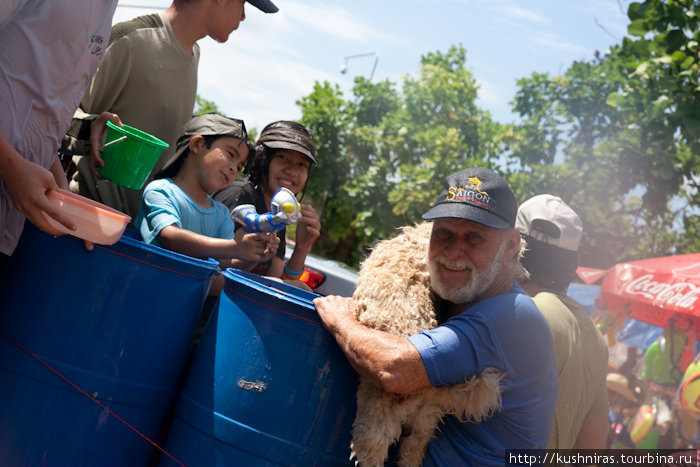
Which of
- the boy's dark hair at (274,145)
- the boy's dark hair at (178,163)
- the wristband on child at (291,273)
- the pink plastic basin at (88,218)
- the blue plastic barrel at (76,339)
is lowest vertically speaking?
the blue plastic barrel at (76,339)

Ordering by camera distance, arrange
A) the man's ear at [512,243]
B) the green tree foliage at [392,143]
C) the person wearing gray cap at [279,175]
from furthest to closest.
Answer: the green tree foliage at [392,143], the person wearing gray cap at [279,175], the man's ear at [512,243]

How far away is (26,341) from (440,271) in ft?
4.57

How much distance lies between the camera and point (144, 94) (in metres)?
3.01

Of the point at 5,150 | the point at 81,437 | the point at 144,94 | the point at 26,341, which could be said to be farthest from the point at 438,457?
the point at 144,94

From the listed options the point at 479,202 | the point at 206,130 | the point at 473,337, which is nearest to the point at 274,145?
the point at 206,130

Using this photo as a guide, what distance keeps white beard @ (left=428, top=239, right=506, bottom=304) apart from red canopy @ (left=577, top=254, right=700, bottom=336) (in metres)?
5.39

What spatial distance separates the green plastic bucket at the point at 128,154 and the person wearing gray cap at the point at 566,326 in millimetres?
1745

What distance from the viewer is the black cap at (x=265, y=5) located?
3.10 metres

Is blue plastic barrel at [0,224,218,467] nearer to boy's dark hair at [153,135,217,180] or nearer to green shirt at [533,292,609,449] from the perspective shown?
boy's dark hair at [153,135,217,180]

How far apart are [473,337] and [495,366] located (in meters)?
0.12

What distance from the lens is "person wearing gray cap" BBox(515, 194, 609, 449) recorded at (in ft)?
9.55

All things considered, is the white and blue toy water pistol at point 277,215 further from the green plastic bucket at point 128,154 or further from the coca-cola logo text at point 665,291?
the coca-cola logo text at point 665,291

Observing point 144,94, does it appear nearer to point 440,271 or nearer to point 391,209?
point 440,271

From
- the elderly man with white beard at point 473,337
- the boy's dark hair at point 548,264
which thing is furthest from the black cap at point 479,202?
the boy's dark hair at point 548,264
